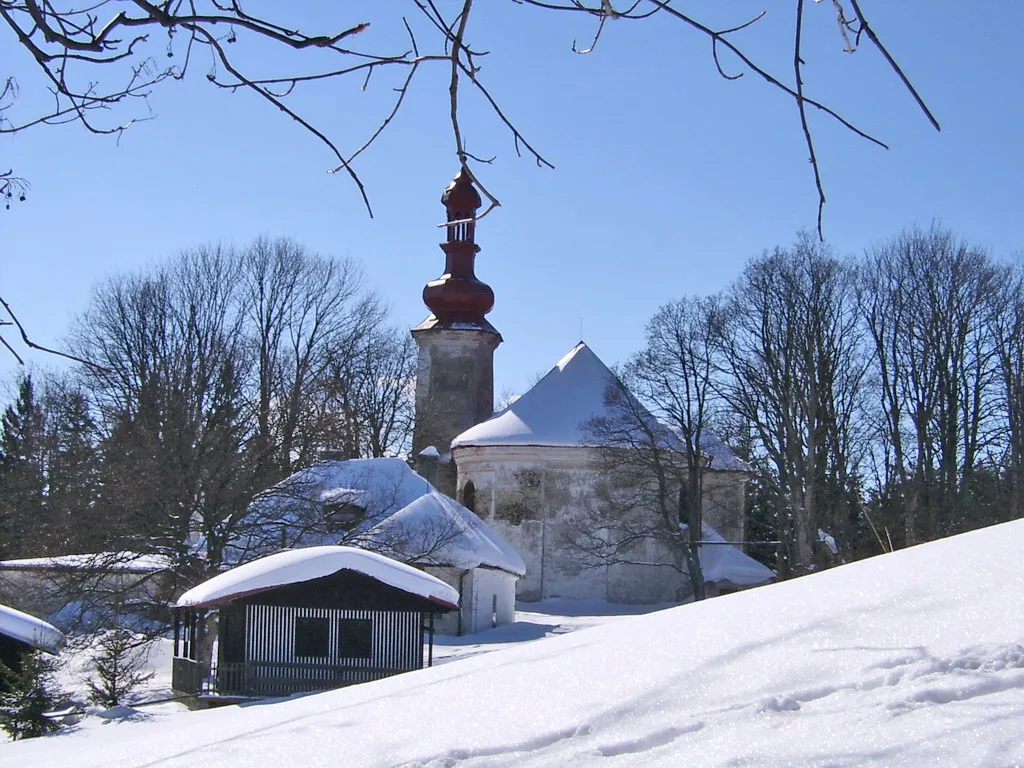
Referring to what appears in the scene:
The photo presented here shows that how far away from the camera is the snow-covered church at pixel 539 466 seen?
4191cm

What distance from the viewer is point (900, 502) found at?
1411 inches

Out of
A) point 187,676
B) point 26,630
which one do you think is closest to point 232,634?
point 187,676

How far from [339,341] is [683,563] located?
623 inches

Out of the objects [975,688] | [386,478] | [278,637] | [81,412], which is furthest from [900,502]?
[975,688]

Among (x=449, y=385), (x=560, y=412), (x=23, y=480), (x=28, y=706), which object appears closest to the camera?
(x=28, y=706)

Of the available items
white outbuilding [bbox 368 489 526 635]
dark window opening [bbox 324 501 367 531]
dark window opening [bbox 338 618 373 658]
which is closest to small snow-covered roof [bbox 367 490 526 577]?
white outbuilding [bbox 368 489 526 635]

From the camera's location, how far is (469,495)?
45531 millimetres

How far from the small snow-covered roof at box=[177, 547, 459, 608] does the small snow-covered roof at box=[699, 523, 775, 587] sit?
61.2ft

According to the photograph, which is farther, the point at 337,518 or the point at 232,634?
the point at 337,518

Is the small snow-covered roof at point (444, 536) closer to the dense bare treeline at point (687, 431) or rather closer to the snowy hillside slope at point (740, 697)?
the dense bare treeline at point (687, 431)

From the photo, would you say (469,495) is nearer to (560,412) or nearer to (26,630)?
(560,412)

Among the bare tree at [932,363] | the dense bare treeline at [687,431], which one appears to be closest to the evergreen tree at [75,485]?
the dense bare treeline at [687,431]

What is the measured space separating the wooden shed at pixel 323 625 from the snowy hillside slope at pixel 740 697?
17581 millimetres

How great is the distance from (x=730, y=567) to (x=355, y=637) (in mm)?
19668
